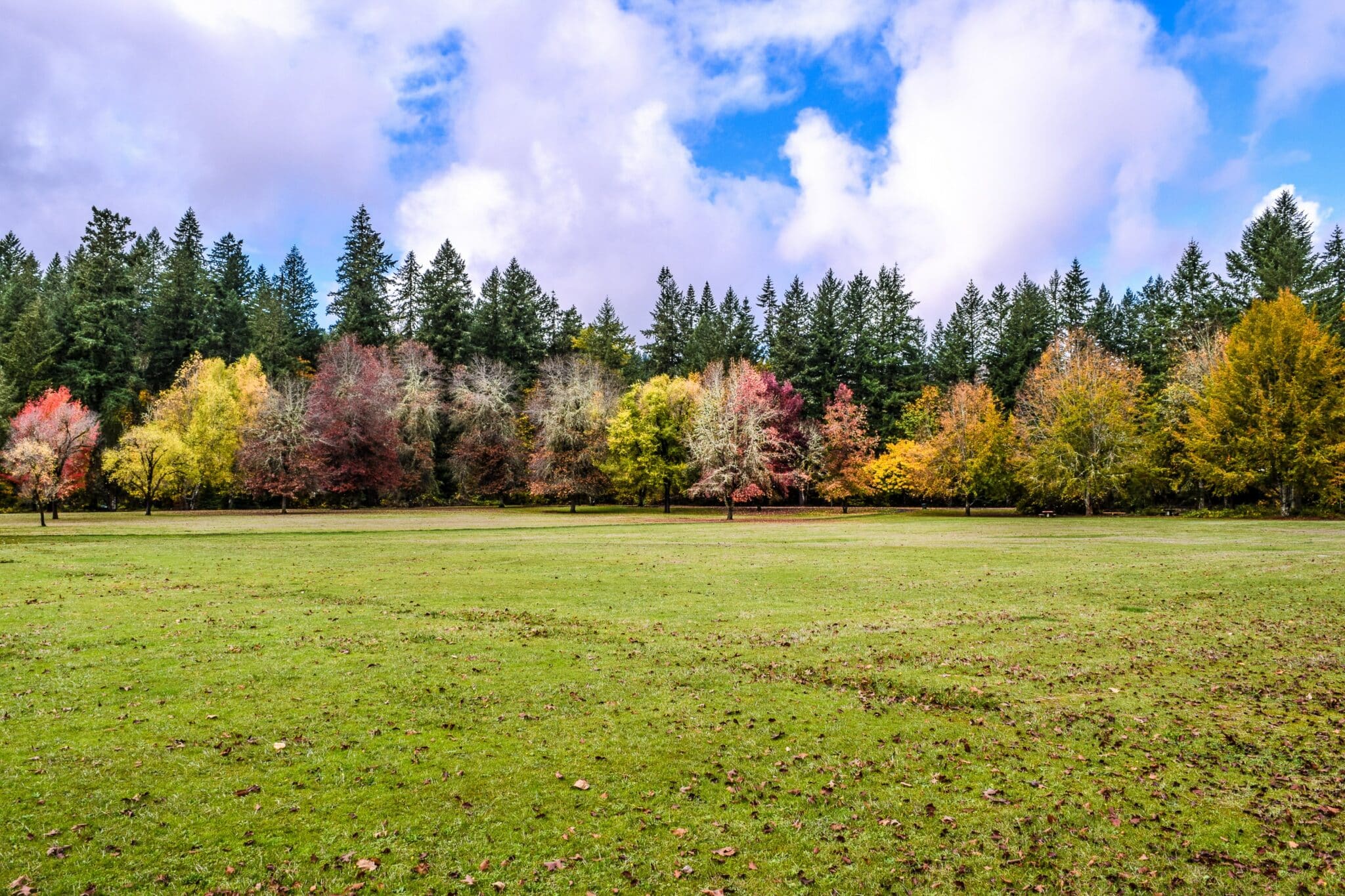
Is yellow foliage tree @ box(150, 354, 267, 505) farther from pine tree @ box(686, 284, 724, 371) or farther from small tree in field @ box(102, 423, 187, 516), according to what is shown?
pine tree @ box(686, 284, 724, 371)

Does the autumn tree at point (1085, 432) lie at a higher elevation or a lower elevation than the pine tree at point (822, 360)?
lower

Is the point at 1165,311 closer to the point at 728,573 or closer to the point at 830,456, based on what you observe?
the point at 830,456

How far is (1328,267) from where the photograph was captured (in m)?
65.5

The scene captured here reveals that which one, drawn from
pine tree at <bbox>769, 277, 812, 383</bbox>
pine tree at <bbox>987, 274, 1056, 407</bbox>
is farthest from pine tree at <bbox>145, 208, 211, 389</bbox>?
pine tree at <bbox>987, 274, 1056, 407</bbox>

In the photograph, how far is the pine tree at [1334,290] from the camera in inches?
2363

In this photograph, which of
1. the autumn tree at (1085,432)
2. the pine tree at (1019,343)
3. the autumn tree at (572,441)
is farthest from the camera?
the pine tree at (1019,343)

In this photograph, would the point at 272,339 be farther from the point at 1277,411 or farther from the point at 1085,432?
the point at 1277,411

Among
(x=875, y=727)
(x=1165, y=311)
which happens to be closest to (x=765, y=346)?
(x=1165, y=311)

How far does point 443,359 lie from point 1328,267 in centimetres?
8871

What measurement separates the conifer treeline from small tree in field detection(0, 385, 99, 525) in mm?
6759

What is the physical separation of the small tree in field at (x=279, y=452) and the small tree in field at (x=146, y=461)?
488 centimetres

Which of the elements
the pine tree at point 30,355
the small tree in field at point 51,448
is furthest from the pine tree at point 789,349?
the pine tree at point 30,355

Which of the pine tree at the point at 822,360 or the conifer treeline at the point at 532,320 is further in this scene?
the pine tree at the point at 822,360

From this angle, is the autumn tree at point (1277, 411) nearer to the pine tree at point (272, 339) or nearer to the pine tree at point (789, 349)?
the pine tree at point (789, 349)
